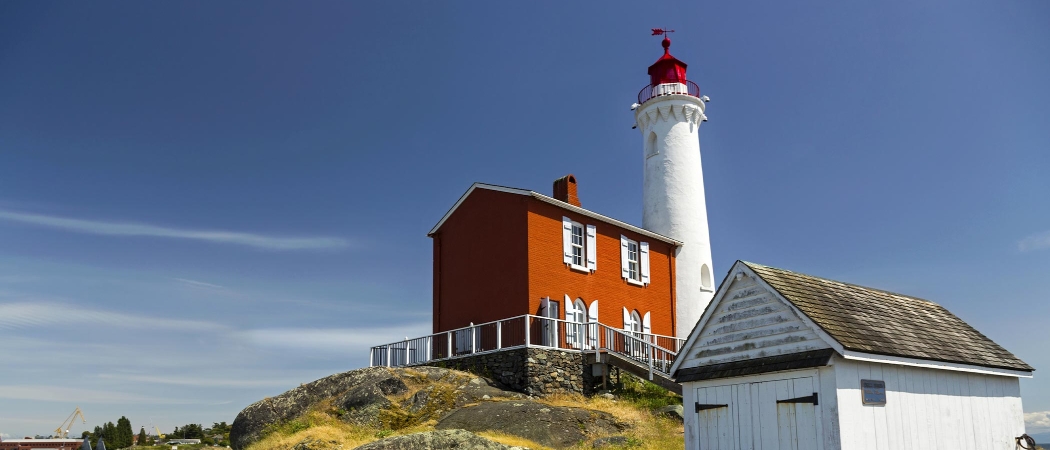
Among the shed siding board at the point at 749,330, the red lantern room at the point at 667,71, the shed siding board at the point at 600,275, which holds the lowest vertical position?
the shed siding board at the point at 749,330

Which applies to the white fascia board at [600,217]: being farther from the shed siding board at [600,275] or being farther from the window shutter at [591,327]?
the window shutter at [591,327]

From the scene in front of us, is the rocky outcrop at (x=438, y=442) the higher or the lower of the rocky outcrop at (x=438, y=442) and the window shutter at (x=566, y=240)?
the lower

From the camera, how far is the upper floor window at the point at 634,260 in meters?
30.0

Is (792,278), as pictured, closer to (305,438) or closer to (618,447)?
(618,447)

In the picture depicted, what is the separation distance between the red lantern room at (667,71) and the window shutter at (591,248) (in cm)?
1100

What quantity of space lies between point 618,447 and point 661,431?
2626mm

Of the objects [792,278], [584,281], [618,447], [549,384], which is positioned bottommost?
[618,447]

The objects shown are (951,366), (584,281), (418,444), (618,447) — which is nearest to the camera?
(951,366)

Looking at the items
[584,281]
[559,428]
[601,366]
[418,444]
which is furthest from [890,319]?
[584,281]

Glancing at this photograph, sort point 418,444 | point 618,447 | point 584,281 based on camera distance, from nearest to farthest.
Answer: point 418,444 → point 618,447 → point 584,281

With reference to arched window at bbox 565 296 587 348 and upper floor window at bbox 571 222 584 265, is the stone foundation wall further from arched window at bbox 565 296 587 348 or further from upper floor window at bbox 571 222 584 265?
upper floor window at bbox 571 222 584 265

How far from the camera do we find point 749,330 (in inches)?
574

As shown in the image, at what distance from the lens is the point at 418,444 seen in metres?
15.8

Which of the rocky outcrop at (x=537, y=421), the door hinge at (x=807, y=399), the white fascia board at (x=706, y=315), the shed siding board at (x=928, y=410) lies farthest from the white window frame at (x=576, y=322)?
the door hinge at (x=807, y=399)
